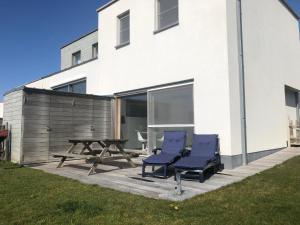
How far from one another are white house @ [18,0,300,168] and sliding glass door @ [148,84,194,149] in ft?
0.11

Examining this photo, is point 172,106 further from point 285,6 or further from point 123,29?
point 285,6

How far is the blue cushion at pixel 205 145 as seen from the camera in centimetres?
685

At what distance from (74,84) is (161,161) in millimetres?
10182

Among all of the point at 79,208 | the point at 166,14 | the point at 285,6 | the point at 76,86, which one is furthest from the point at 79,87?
the point at 79,208

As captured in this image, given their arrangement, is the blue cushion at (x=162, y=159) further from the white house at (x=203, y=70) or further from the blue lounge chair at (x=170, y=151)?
the white house at (x=203, y=70)

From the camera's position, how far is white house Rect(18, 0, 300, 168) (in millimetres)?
7785

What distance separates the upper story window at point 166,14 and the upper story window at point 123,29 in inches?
71.9

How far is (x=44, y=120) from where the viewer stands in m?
9.08

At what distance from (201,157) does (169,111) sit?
2.88 metres

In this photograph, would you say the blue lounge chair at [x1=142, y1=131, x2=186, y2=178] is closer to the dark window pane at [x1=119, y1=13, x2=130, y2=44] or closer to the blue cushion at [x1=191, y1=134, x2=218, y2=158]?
the blue cushion at [x1=191, y1=134, x2=218, y2=158]

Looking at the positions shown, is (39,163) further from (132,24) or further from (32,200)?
(132,24)

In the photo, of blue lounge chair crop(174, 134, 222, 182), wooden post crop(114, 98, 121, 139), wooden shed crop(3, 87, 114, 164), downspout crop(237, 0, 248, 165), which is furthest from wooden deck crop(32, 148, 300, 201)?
wooden post crop(114, 98, 121, 139)

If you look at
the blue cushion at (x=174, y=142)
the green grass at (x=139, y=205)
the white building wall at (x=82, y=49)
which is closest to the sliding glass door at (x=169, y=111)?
the blue cushion at (x=174, y=142)

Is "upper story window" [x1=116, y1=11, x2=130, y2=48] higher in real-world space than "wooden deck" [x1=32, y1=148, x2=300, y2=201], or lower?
higher
